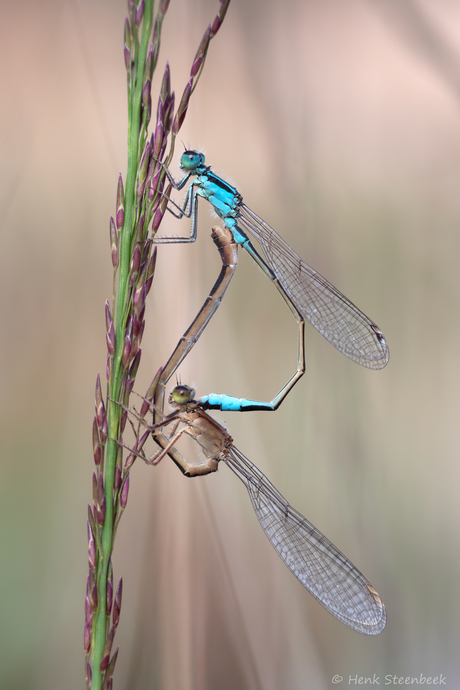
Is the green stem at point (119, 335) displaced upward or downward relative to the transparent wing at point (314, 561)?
upward

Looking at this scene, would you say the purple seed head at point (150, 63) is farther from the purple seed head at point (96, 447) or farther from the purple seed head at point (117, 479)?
the purple seed head at point (117, 479)

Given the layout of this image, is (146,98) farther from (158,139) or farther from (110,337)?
(110,337)

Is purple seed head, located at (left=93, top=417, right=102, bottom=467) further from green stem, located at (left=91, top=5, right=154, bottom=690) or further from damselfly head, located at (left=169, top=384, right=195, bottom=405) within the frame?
damselfly head, located at (left=169, top=384, right=195, bottom=405)

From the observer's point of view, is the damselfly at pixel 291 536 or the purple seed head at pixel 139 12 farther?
the damselfly at pixel 291 536

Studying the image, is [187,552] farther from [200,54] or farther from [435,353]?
[200,54]

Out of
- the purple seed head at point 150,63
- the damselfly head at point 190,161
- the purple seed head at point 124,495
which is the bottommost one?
the purple seed head at point 124,495

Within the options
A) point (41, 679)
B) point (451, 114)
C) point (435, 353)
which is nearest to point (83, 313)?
point (41, 679)

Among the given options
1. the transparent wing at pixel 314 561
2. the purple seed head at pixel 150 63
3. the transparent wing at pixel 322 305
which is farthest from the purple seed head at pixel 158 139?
the transparent wing at pixel 314 561

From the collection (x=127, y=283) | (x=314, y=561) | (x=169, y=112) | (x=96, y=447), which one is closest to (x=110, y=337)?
(x=127, y=283)

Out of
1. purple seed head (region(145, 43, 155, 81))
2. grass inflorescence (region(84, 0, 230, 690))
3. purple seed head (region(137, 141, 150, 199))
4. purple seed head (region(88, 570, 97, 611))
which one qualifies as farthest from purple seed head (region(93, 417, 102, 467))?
purple seed head (region(145, 43, 155, 81))
